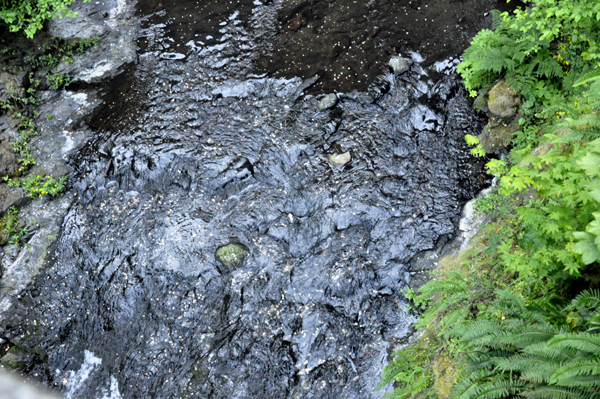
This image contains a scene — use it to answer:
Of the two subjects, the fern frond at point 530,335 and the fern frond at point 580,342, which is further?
the fern frond at point 530,335

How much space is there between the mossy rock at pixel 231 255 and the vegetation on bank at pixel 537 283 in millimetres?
3463

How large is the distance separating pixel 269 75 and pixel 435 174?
5259 millimetres

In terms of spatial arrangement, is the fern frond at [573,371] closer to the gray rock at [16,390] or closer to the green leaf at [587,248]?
the green leaf at [587,248]

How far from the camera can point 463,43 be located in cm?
1095

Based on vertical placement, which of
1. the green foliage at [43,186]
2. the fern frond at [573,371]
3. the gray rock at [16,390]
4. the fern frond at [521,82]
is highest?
the fern frond at [573,371]

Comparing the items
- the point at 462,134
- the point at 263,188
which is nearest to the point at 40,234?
the point at 263,188

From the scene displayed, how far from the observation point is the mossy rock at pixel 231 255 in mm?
8609

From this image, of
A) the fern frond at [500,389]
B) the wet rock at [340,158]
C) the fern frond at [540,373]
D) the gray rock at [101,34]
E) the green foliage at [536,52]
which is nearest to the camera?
the fern frond at [540,373]

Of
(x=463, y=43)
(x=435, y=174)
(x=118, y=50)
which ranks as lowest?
(x=435, y=174)

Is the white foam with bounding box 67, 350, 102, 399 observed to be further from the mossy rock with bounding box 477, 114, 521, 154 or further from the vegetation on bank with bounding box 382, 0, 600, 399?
the mossy rock with bounding box 477, 114, 521, 154

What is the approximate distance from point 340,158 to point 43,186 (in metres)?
7.36

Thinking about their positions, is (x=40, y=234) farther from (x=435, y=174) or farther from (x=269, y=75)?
(x=435, y=174)

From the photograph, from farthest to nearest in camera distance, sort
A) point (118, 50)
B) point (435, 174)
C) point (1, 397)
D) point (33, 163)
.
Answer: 1. point (118, 50)
2. point (33, 163)
3. point (435, 174)
4. point (1, 397)

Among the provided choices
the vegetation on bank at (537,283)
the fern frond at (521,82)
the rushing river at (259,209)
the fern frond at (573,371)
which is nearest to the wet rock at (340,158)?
the rushing river at (259,209)
